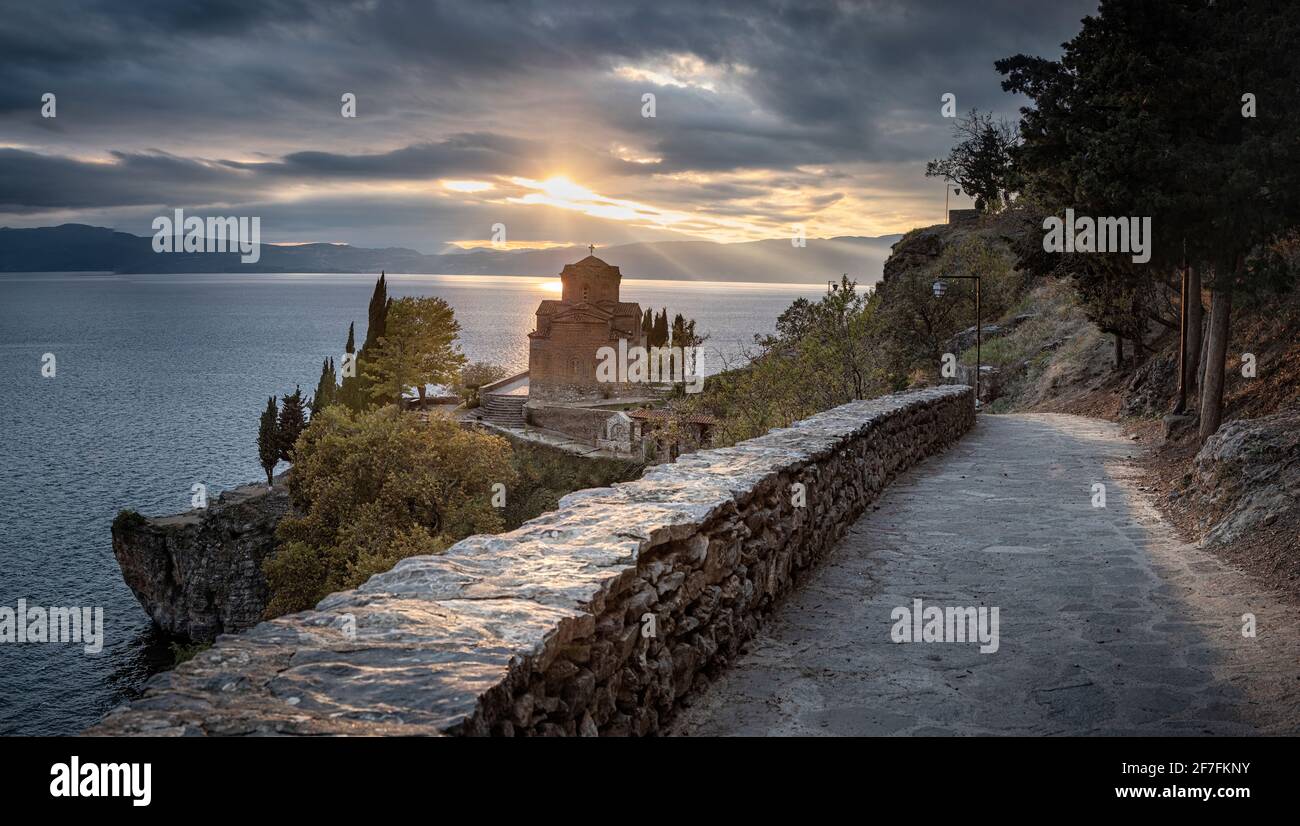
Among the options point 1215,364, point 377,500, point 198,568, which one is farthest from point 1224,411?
point 198,568

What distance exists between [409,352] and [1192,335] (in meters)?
56.9

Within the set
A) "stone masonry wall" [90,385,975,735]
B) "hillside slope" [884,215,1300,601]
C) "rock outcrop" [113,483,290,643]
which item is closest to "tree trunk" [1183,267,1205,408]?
"hillside slope" [884,215,1300,601]

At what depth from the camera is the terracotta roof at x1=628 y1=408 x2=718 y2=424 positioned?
4100 centimetres

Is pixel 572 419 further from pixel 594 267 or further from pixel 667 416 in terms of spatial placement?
pixel 594 267

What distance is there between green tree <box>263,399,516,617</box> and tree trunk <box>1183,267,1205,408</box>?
20.6m

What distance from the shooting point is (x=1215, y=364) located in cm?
1316

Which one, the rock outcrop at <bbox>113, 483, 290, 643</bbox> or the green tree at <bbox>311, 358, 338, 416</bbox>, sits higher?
the green tree at <bbox>311, 358, 338, 416</bbox>

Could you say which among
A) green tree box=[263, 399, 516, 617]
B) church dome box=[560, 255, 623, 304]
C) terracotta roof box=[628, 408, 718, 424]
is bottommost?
green tree box=[263, 399, 516, 617]

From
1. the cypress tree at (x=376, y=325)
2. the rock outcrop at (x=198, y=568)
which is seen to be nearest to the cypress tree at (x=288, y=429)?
the cypress tree at (x=376, y=325)

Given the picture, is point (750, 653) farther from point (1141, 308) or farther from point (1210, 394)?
point (1141, 308)

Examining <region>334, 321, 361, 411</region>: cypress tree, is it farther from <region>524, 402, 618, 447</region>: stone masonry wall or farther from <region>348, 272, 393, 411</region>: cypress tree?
<region>524, 402, 618, 447</region>: stone masonry wall

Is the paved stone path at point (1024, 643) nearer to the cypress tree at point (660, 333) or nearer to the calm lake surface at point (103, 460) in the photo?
the calm lake surface at point (103, 460)

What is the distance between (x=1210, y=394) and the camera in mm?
13117

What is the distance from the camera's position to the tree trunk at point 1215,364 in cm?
1302
